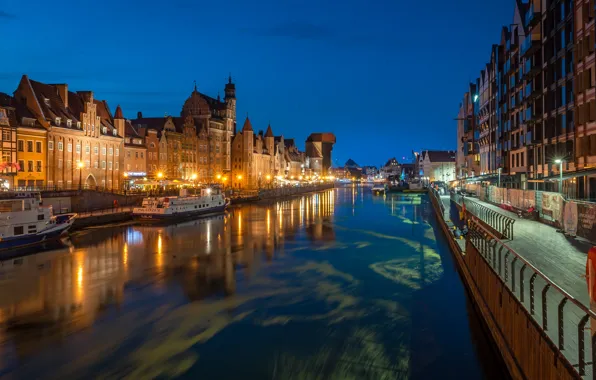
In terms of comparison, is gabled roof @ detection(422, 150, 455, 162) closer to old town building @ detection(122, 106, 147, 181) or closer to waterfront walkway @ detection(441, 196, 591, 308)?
old town building @ detection(122, 106, 147, 181)

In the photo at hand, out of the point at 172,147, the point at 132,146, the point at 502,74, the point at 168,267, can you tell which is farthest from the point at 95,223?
the point at 502,74

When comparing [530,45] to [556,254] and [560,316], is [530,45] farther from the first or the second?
[560,316]

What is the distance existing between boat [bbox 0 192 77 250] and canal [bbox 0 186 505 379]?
2835 mm

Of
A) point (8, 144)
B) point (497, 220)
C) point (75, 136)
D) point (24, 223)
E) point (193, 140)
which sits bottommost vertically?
point (24, 223)

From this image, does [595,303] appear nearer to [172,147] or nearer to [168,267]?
[168,267]

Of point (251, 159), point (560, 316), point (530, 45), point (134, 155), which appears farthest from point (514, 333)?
point (251, 159)

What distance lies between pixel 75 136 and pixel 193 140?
36357 millimetres

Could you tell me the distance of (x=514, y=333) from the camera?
433 inches

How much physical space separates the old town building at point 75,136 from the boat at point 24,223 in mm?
20109

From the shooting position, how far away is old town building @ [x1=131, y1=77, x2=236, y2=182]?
84438mm

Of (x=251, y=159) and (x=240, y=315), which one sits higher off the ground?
(x=251, y=159)

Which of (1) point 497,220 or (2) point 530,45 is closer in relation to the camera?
(1) point 497,220

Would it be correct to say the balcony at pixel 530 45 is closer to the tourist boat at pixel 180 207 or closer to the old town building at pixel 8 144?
the tourist boat at pixel 180 207

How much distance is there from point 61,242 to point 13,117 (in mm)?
22951
